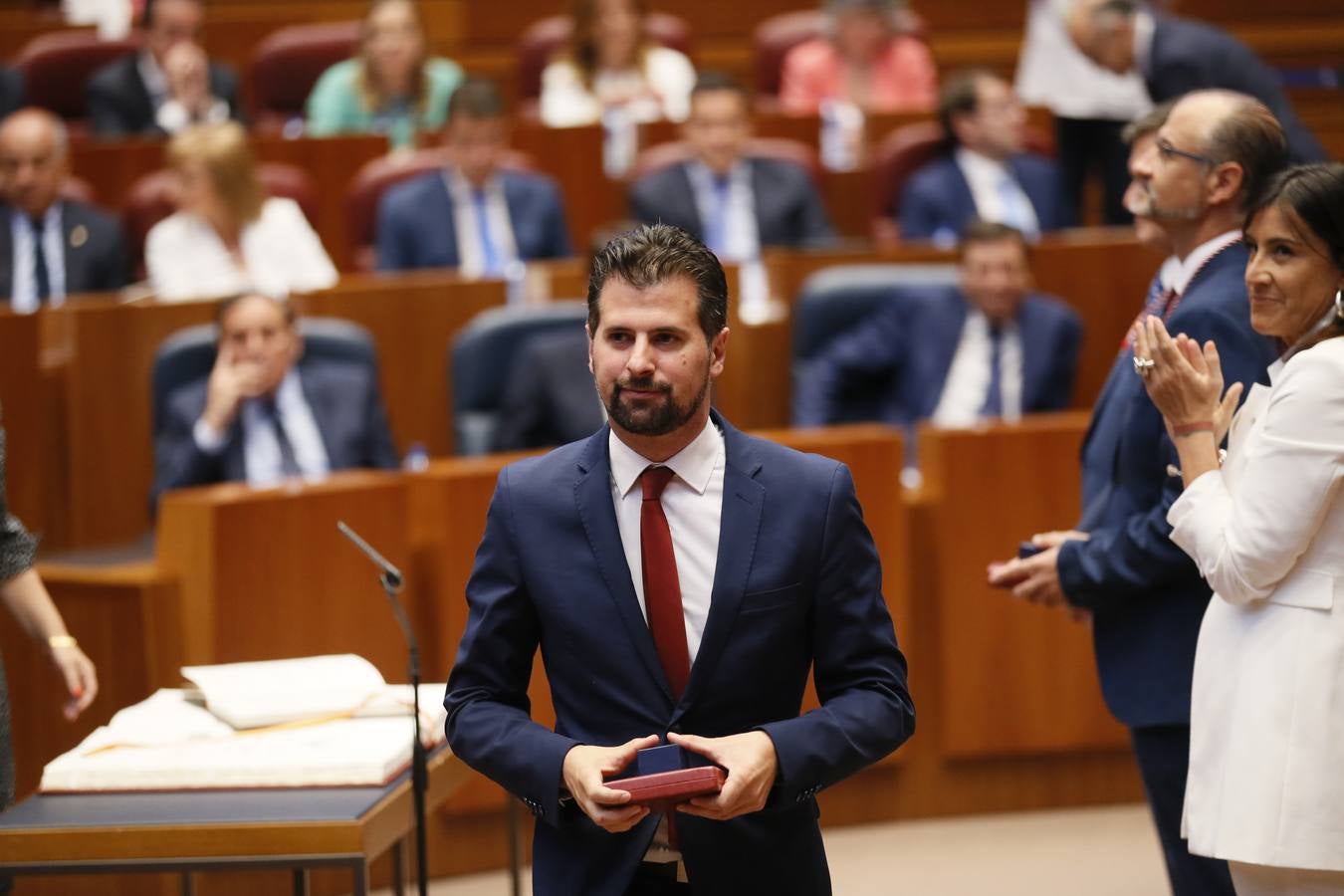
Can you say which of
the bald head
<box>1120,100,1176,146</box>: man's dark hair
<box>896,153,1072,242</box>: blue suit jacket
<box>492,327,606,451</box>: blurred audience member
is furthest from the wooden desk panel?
the bald head

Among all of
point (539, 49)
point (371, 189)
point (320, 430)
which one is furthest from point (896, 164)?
point (320, 430)

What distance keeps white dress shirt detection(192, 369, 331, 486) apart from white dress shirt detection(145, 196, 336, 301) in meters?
0.74

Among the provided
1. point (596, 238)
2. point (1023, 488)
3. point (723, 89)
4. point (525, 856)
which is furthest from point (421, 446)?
point (723, 89)

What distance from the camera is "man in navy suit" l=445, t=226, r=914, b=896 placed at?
5.27 ft

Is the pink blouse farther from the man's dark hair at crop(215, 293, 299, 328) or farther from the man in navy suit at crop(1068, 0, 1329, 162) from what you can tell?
the man's dark hair at crop(215, 293, 299, 328)

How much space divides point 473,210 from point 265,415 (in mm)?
1356

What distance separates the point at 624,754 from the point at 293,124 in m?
4.60

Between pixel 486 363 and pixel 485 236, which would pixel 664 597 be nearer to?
pixel 486 363

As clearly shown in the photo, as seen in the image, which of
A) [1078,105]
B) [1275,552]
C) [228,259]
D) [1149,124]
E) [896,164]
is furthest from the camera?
[1078,105]

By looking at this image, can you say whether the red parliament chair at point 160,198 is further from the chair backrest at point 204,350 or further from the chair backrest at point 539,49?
the chair backrest at point 539,49

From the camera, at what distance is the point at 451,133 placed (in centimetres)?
477

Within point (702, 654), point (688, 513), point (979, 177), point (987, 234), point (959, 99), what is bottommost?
point (702, 654)

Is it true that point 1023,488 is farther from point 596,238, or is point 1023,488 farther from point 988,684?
point 596,238

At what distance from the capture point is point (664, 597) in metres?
1.66
